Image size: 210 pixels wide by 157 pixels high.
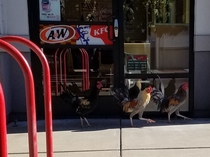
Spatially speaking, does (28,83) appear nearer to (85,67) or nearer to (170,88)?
(85,67)

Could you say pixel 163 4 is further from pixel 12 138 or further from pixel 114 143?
pixel 12 138

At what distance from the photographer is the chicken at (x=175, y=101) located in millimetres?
4930

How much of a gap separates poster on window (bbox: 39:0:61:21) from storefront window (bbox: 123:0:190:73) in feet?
3.33

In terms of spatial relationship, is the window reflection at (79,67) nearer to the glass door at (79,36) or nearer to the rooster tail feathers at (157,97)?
the glass door at (79,36)

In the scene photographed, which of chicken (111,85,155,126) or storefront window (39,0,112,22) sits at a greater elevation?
storefront window (39,0,112,22)

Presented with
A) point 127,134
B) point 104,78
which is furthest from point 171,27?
point 127,134

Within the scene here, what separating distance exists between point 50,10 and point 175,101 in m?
2.26

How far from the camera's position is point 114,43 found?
5195mm

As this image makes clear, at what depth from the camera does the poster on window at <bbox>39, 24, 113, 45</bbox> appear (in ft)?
16.9

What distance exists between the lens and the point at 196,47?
514cm

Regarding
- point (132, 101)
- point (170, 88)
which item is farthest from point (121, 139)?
point (170, 88)

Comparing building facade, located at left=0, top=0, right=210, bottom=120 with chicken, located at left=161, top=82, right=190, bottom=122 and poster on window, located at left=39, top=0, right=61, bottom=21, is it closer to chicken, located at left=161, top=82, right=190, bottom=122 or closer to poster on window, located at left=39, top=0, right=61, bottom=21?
poster on window, located at left=39, top=0, right=61, bottom=21

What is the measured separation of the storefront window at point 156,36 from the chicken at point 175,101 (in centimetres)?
46

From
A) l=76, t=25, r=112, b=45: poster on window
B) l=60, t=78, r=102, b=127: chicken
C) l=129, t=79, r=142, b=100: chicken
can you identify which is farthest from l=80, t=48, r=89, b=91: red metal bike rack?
l=129, t=79, r=142, b=100: chicken
